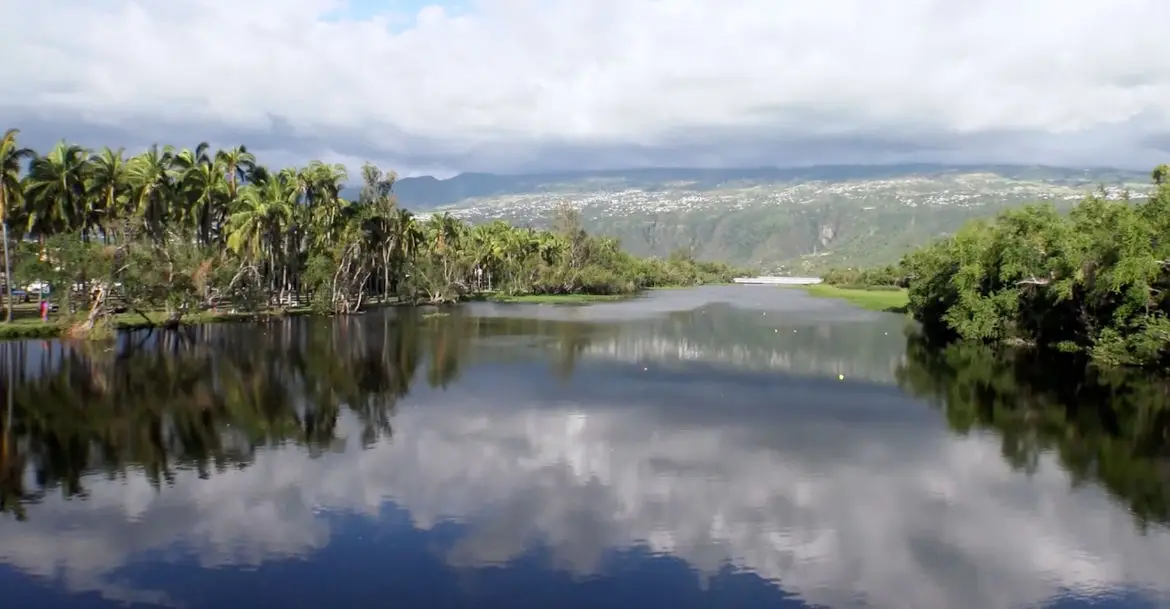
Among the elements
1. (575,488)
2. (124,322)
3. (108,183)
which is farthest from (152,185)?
(575,488)

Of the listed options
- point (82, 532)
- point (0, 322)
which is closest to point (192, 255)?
point (0, 322)

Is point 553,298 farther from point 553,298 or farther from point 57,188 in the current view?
point 57,188

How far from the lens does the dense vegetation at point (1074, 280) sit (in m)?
40.5

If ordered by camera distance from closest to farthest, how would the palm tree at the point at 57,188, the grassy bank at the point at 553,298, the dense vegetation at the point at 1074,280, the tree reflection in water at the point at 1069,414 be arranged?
the tree reflection in water at the point at 1069,414
the dense vegetation at the point at 1074,280
the palm tree at the point at 57,188
the grassy bank at the point at 553,298

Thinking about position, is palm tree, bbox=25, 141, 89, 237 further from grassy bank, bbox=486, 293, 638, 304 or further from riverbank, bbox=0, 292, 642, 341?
grassy bank, bbox=486, 293, 638, 304

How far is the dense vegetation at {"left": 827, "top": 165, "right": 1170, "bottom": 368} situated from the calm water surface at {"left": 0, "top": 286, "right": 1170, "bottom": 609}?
18.7ft

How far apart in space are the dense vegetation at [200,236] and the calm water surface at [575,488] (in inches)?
534

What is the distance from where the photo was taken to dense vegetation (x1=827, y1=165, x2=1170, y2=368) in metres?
40.5

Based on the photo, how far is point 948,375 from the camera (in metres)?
42.0

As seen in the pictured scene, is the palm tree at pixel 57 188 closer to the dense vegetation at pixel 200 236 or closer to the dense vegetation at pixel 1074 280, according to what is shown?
the dense vegetation at pixel 200 236

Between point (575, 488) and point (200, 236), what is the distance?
65020mm

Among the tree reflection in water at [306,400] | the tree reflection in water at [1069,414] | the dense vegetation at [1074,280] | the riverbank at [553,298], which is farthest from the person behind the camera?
the riverbank at [553,298]

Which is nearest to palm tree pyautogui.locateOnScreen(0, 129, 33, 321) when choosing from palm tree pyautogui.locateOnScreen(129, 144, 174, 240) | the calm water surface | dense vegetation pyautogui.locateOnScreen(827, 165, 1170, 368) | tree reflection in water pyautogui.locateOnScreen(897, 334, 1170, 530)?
palm tree pyautogui.locateOnScreen(129, 144, 174, 240)

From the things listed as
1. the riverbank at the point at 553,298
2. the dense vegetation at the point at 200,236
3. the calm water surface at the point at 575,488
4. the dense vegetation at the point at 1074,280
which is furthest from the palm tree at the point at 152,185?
the dense vegetation at the point at 1074,280
